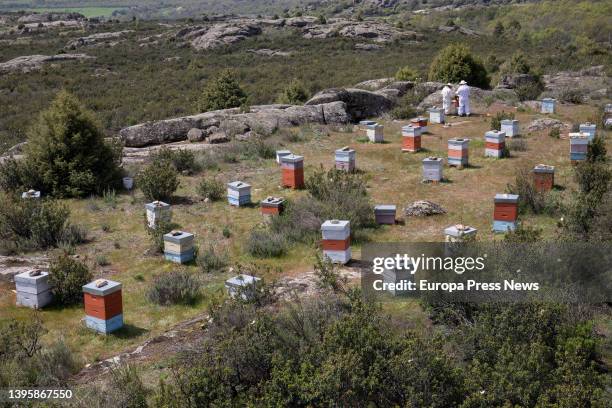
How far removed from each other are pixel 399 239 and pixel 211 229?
13.0 feet

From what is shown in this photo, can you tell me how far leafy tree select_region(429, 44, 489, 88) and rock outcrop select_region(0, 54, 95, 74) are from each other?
32.9 meters

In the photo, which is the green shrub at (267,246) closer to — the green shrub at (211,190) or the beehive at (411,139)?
the green shrub at (211,190)

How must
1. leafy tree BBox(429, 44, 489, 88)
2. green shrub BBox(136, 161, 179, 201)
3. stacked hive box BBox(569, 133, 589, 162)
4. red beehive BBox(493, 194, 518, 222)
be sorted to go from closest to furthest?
red beehive BBox(493, 194, 518, 222), green shrub BBox(136, 161, 179, 201), stacked hive box BBox(569, 133, 589, 162), leafy tree BBox(429, 44, 489, 88)

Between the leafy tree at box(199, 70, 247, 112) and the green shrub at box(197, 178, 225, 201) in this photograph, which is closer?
the green shrub at box(197, 178, 225, 201)

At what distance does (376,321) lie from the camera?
23.7 feet

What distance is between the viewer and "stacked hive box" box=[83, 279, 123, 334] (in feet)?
28.2

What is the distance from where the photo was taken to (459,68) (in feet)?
101

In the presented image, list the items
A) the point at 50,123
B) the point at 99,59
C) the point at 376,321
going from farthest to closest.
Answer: the point at 99,59 < the point at 50,123 < the point at 376,321

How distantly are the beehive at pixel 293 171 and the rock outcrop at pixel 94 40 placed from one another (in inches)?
2144

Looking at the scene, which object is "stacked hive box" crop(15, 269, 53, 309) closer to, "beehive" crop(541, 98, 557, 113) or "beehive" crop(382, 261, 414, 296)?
"beehive" crop(382, 261, 414, 296)

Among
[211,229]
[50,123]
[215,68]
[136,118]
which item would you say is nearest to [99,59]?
[215,68]

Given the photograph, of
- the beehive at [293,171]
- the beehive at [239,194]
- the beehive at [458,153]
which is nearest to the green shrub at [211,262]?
the beehive at [239,194]

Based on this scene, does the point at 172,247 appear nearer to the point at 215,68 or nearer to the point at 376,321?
the point at 376,321

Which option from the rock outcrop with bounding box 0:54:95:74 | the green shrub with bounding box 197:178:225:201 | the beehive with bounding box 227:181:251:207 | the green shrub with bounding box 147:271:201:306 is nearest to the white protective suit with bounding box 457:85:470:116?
the green shrub with bounding box 197:178:225:201
